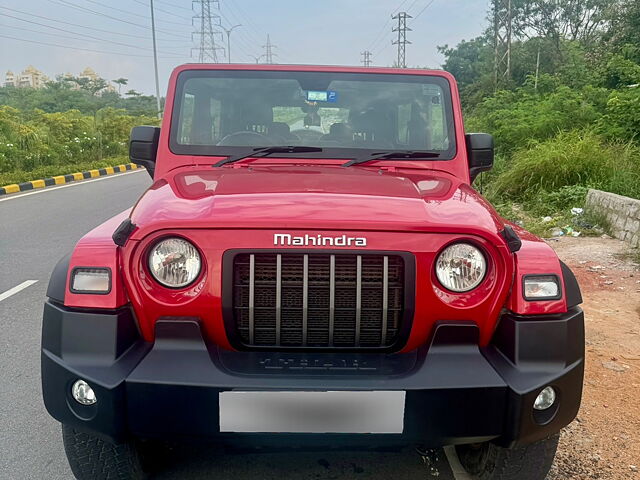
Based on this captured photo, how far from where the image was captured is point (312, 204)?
222 centimetres

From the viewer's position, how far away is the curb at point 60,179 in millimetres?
13526

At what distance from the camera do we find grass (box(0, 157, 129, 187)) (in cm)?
1459

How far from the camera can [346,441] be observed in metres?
2.05

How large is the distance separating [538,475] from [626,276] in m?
4.29

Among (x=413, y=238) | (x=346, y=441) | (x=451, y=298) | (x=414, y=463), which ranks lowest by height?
(x=414, y=463)

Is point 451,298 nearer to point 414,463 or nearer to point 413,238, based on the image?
point 413,238

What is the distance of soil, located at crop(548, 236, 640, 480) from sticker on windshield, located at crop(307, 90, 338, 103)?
6.89 feet

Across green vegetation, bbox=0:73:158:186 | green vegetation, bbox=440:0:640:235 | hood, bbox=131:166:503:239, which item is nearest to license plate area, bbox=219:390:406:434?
hood, bbox=131:166:503:239

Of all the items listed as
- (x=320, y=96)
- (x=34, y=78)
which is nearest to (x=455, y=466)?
(x=320, y=96)

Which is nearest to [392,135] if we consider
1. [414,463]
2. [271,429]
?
[414,463]

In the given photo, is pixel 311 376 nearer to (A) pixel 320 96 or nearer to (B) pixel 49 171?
(A) pixel 320 96

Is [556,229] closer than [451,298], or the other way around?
[451,298]

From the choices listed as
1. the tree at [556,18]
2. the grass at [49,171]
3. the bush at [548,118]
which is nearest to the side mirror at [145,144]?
the bush at [548,118]

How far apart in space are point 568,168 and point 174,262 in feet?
28.3
